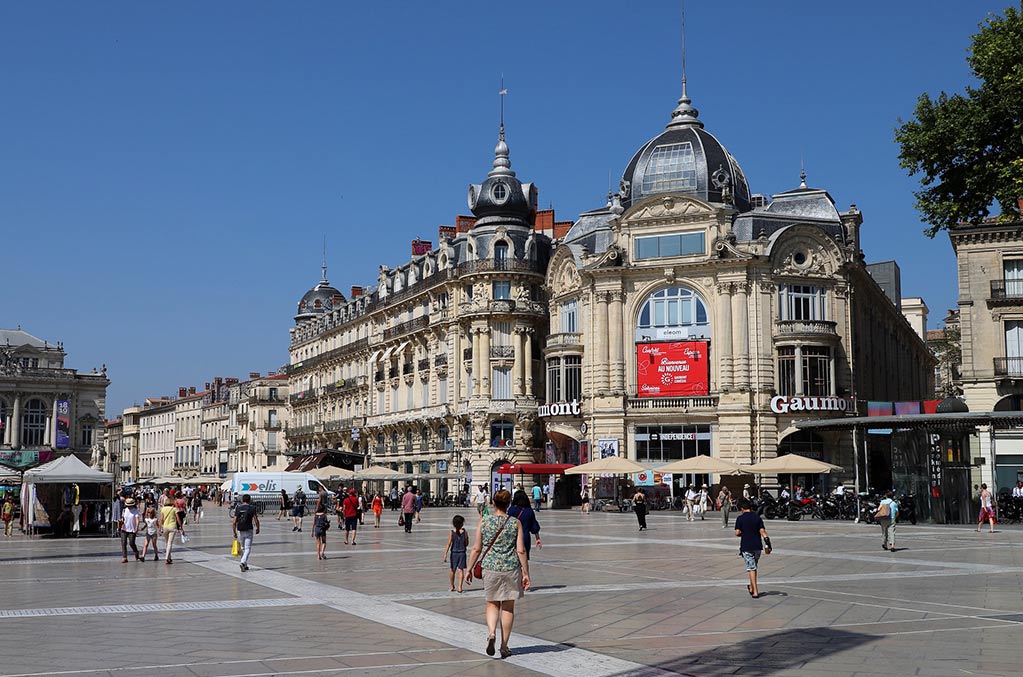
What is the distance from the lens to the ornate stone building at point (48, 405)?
97.0m

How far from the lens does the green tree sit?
17.1m

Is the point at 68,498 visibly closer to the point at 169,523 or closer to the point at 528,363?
the point at 169,523

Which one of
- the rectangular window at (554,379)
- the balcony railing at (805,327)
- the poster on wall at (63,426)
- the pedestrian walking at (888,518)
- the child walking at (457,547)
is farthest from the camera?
the poster on wall at (63,426)

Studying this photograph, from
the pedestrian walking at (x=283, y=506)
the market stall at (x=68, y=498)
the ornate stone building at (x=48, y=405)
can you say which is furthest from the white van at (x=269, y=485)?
the ornate stone building at (x=48, y=405)

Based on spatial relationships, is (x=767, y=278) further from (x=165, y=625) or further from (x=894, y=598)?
(x=165, y=625)

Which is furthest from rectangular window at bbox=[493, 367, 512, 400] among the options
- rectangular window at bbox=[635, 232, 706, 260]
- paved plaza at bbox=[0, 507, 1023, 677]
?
paved plaza at bbox=[0, 507, 1023, 677]

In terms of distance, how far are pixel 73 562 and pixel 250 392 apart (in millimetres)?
84852

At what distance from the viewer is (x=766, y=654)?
36.2 ft

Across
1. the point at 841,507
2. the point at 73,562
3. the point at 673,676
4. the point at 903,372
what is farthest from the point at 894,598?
the point at 903,372

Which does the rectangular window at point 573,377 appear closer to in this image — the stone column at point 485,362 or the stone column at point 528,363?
the stone column at point 528,363

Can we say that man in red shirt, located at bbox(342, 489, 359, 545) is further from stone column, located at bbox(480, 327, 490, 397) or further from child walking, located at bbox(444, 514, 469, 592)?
stone column, located at bbox(480, 327, 490, 397)

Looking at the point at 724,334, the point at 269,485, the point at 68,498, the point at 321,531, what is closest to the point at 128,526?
the point at 321,531

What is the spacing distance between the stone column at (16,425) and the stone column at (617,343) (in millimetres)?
61359

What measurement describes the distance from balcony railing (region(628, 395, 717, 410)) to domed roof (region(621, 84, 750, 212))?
34.1ft
